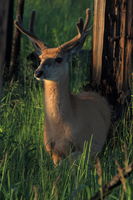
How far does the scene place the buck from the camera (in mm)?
5375

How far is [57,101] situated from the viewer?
18.1ft

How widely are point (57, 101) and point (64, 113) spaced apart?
→ 0.14 metres

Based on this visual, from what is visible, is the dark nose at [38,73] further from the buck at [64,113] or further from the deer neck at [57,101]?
the deer neck at [57,101]

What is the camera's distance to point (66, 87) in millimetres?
5609

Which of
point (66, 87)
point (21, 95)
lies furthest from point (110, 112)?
point (21, 95)

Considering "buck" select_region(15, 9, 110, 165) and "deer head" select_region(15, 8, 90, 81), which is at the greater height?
"deer head" select_region(15, 8, 90, 81)

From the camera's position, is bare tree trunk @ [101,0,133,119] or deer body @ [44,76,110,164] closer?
deer body @ [44,76,110,164]

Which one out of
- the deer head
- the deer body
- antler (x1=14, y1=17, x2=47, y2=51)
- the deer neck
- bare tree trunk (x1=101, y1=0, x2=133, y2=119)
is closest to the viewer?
the deer body

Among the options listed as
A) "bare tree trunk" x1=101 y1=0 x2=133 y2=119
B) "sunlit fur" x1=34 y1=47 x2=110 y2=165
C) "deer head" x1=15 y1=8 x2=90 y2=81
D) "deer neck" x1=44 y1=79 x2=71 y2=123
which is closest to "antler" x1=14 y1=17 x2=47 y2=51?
"deer head" x1=15 y1=8 x2=90 y2=81

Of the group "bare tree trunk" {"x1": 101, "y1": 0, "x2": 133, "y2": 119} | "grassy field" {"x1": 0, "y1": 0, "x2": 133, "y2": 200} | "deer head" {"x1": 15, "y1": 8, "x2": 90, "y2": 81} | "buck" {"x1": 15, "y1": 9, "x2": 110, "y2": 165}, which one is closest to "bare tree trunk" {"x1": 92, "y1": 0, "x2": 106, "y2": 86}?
"bare tree trunk" {"x1": 101, "y1": 0, "x2": 133, "y2": 119}

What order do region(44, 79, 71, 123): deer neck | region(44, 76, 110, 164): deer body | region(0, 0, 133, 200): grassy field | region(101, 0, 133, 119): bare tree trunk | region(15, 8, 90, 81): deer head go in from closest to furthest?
region(0, 0, 133, 200): grassy field, region(44, 76, 110, 164): deer body, region(44, 79, 71, 123): deer neck, region(15, 8, 90, 81): deer head, region(101, 0, 133, 119): bare tree trunk

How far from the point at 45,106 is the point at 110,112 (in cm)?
96

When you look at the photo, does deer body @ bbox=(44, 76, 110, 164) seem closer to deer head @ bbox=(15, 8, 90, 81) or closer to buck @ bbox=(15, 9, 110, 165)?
buck @ bbox=(15, 9, 110, 165)

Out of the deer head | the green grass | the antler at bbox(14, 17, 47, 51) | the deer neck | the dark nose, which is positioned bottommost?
the green grass
